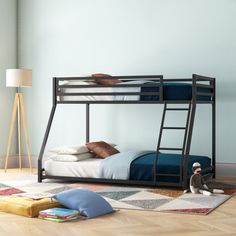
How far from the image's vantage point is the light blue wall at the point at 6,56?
784 cm

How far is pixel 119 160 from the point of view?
241 inches

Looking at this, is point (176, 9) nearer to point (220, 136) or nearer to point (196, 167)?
point (220, 136)

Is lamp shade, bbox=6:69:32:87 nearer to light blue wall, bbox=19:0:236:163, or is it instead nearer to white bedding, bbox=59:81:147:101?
light blue wall, bbox=19:0:236:163

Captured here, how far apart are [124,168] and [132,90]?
0.89 metres

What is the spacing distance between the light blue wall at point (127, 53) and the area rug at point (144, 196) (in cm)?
135

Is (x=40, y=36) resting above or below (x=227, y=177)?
above

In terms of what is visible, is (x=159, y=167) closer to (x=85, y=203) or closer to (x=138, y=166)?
(x=138, y=166)

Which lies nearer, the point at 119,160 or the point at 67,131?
the point at 119,160

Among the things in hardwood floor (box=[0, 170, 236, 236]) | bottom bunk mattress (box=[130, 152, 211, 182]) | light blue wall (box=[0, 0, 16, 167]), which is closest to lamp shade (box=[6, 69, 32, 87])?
light blue wall (box=[0, 0, 16, 167])

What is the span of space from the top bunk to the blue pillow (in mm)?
1796

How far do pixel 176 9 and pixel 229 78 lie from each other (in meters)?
1.14

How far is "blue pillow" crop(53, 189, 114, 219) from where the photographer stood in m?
4.39

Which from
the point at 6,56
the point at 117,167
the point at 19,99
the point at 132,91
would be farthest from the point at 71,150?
the point at 6,56

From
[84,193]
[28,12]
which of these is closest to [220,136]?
[84,193]
